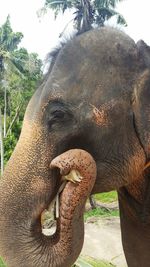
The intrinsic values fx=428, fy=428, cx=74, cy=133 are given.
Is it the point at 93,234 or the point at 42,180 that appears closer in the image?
the point at 42,180

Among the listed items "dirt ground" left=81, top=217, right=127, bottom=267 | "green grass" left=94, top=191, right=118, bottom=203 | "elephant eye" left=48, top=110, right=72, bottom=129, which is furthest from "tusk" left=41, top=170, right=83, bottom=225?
"green grass" left=94, top=191, right=118, bottom=203

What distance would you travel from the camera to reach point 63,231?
1.64m

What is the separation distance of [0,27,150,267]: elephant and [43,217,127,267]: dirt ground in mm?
6184

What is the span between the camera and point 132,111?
1.85 meters

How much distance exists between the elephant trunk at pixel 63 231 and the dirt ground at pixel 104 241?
6262mm

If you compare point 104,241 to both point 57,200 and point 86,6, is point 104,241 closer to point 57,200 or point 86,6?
point 57,200

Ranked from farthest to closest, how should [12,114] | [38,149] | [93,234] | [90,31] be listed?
1. [12,114]
2. [93,234]
3. [90,31]
4. [38,149]

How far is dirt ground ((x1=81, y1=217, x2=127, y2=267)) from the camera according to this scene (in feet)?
28.1

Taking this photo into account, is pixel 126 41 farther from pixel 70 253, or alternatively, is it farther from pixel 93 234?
pixel 93 234

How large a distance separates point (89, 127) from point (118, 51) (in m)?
0.37

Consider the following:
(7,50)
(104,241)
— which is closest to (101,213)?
(104,241)

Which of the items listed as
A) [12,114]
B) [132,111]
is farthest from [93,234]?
[12,114]

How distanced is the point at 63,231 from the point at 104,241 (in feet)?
27.8

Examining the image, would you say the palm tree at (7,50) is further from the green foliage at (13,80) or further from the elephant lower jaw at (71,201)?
the elephant lower jaw at (71,201)
